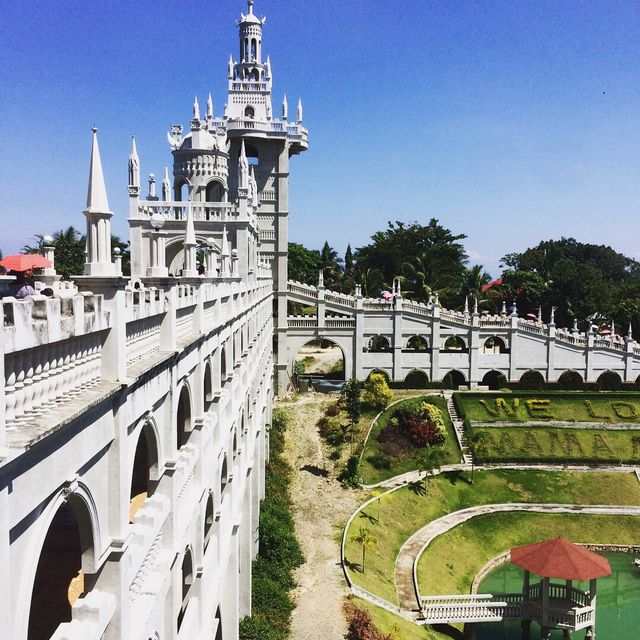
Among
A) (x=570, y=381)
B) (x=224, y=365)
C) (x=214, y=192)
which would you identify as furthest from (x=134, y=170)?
(x=570, y=381)

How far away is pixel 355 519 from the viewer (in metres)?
36.2

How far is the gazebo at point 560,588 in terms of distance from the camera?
2822 cm

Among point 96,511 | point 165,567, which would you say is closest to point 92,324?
point 96,511

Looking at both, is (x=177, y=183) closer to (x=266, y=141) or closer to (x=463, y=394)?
(x=266, y=141)

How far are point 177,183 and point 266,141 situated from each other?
1604 cm

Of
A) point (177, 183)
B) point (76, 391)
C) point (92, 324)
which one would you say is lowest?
point (76, 391)

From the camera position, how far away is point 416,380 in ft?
184

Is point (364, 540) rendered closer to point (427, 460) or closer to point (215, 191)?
point (427, 460)

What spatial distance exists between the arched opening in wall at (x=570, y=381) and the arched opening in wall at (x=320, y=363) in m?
20.6

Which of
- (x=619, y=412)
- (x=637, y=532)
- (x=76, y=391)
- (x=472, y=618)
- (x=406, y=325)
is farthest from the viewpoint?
(x=406, y=325)

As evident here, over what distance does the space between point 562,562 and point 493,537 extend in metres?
10.1

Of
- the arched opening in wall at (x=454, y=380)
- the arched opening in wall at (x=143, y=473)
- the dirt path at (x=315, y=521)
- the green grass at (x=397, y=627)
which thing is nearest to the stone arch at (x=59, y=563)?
the arched opening in wall at (x=143, y=473)

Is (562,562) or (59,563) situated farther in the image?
(562,562)

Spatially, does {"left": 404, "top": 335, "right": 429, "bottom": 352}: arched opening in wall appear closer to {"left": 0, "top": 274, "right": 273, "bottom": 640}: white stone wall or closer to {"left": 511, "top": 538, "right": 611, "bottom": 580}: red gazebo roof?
{"left": 511, "top": 538, "right": 611, "bottom": 580}: red gazebo roof
